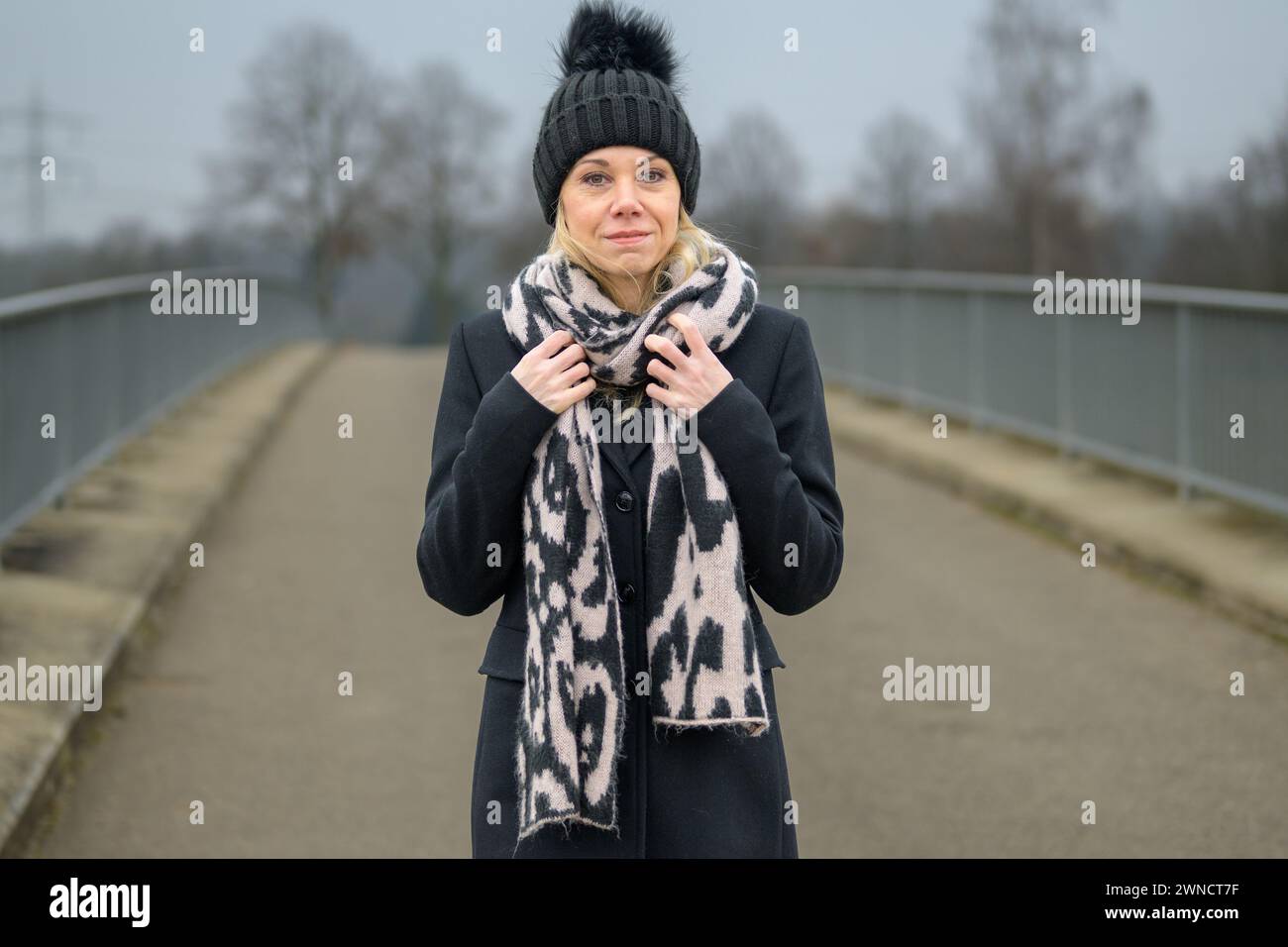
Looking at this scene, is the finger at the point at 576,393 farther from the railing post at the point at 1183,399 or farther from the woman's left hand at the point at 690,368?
the railing post at the point at 1183,399

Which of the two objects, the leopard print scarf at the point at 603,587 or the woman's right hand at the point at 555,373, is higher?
the woman's right hand at the point at 555,373

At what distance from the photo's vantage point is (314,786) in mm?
6047

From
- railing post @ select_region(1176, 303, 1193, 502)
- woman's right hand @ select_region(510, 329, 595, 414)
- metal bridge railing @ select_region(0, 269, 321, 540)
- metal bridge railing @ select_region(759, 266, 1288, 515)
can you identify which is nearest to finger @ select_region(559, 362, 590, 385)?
woman's right hand @ select_region(510, 329, 595, 414)

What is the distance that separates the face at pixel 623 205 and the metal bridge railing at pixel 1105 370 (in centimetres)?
674

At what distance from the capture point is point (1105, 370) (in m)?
11.8

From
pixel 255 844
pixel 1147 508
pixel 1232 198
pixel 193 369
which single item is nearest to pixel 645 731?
pixel 255 844

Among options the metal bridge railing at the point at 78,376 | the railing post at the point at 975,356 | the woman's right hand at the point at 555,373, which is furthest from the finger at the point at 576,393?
the railing post at the point at 975,356

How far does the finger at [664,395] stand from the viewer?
2861mm

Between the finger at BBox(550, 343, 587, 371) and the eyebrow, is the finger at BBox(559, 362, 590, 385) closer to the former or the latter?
the finger at BBox(550, 343, 587, 371)

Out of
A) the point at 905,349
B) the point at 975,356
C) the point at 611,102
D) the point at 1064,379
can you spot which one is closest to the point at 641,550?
the point at 611,102

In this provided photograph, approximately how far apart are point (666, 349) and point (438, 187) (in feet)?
215

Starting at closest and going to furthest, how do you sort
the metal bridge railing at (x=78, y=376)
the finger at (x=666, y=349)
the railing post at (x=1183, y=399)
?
the finger at (x=666, y=349)
the metal bridge railing at (x=78, y=376)
the railing post at (x=1183, y=399)

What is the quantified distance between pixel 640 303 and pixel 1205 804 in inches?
143

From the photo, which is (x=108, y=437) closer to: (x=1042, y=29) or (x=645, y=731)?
(x=645, y=731)
